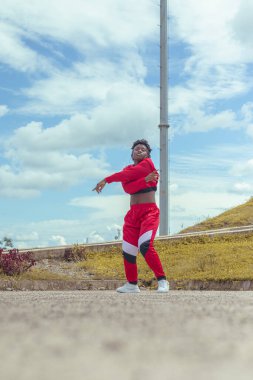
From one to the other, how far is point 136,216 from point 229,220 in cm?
1249

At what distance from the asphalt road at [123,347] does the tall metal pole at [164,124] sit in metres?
18.5

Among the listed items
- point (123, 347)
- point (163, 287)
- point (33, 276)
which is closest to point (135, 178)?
point (163, 287)

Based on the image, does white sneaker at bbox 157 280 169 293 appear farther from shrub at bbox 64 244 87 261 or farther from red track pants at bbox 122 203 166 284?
shrub at bbox 64 244 87 261

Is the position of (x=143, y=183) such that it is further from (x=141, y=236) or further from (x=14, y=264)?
(x=14, y=264)

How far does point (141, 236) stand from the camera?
7.93 metres

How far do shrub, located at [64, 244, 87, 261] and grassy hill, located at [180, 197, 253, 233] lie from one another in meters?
6.46

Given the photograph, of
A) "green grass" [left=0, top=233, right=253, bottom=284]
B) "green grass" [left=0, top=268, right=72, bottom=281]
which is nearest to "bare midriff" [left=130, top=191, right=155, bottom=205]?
"green grass" [left=0, top=233, right=253, bottom=284]

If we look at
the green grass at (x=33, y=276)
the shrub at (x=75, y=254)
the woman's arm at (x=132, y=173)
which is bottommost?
the green grass at (x=33, y=276)

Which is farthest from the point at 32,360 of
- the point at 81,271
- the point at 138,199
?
the point at 81,271

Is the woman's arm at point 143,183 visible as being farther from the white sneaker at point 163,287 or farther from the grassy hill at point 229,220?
the grassy hill at point 229,220

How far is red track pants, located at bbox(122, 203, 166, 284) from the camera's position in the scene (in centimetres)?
788

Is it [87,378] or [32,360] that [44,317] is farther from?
[87,378]

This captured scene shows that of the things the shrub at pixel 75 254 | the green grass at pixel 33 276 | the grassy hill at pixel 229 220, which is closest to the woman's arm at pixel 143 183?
the green grass at pixel 33 276

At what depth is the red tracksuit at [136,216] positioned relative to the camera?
7.96m
